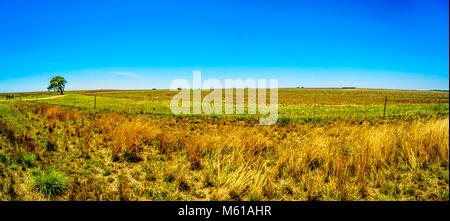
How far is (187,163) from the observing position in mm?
4828

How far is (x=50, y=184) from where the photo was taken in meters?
3.61

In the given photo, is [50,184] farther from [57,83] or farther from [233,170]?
[57,83]

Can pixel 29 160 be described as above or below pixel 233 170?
above

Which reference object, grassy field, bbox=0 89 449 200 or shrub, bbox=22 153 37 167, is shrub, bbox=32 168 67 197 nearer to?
grassy field, bbox=0 89 449 200

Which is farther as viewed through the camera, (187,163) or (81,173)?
(187,163)

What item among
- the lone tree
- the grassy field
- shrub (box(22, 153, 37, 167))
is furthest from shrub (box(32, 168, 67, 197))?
the lone tree

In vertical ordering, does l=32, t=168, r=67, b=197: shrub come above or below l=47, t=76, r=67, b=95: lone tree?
below

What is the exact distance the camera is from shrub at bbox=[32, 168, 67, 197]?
347cm

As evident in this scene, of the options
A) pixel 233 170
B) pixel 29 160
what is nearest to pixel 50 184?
pixel 29 160
